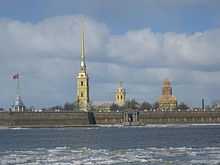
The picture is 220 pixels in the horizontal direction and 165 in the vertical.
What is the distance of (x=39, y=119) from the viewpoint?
19525 centimetres

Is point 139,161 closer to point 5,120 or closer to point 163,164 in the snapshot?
point 163,164

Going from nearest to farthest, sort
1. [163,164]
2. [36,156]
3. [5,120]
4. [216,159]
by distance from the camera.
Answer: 1. [163,164]
2. [216,159]
3. [36,156]
4. [5,120]

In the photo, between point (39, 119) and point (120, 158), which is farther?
point (39, 119)

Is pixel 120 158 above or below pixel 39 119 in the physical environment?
below

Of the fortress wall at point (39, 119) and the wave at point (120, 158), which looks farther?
the fortress wall at point (39, 119)

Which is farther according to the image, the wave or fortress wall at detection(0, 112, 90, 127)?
fortress wall at detection(0, 112, 90, 127)

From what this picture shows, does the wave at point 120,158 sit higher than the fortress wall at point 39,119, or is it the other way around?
the fortress wall at point 39,119

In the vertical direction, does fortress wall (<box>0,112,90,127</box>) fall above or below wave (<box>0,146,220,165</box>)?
above

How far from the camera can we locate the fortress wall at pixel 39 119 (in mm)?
191250

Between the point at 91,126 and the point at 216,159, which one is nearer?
the point at 216,159

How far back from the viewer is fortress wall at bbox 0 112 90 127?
19125 centimetres

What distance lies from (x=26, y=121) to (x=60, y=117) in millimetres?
9508

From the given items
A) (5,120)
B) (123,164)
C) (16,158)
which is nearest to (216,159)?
(123,164)

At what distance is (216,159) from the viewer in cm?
5875
